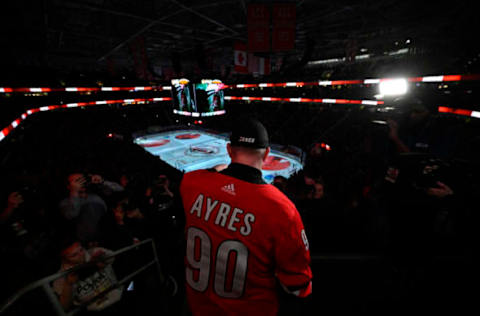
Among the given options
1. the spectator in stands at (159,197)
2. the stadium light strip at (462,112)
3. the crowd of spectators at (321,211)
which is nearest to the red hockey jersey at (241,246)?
the crowd of spectators at (321,211)

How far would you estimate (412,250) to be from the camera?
247 cm

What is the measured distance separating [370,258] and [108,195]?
5.72 metres

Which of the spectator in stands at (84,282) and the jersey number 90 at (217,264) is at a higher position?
the jersey number 90 at (217,264)

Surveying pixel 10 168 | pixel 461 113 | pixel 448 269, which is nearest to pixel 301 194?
pixel 448 269

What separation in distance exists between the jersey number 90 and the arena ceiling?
6.73 meters

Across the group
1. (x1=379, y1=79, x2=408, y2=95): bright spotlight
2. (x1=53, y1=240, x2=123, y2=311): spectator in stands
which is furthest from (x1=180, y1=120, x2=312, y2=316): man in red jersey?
(x1=379, y1=79, x2=408, y2=95): bright spotlight

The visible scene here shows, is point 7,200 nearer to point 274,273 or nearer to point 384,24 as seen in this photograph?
point 274,273

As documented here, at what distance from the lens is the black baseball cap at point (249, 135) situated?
4.84 ft

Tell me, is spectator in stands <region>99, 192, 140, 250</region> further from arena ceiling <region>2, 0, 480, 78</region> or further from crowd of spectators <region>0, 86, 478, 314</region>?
arena ceiling <region>2, 0, 480, 78</region>

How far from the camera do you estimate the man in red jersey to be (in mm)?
1241

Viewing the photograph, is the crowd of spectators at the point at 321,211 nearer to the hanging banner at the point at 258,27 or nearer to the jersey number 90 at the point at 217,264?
the jersey number 90 at the point at 217,264

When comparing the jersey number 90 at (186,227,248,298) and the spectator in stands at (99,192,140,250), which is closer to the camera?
the jersey number 90 at (186,227,248,298)

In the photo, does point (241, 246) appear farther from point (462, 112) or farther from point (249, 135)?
point (462, 112)

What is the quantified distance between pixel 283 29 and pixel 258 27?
0.93m
